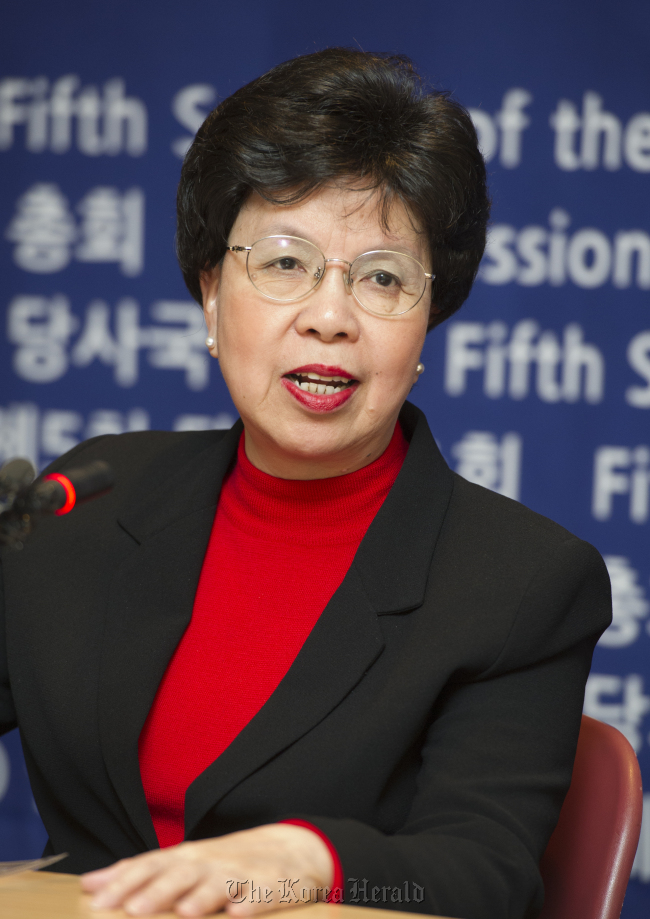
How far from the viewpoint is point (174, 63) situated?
2.75 meters

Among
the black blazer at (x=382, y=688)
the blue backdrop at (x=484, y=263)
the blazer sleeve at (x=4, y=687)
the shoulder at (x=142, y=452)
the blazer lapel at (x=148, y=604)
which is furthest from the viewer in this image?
the blue backdrop at (x=484, y=263)

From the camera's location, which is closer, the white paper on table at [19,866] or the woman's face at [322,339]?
the white paper on table at [19,866]

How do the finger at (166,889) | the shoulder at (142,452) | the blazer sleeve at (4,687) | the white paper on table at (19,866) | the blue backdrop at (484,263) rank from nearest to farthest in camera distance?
the finger at (166,889), the white paper on table at (19,866), the blazer sleeve at (4,687), the shoulder at (142,452), the blue backdrop at (484,263)

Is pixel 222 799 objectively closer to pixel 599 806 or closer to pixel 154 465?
pixel 599 806

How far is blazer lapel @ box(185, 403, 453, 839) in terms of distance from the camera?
3.66 feet

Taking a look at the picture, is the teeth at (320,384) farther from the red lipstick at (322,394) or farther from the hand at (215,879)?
the hand at (215,879)

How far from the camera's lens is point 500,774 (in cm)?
107

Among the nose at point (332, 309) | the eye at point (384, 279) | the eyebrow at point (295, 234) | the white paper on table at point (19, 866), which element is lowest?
the white paper on table at point (19, 866)

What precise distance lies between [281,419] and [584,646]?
19.7 inches

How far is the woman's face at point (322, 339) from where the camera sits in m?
1.26

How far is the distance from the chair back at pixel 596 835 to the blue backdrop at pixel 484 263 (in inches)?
57.5

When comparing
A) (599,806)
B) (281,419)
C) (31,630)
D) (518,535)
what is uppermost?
(281,419)

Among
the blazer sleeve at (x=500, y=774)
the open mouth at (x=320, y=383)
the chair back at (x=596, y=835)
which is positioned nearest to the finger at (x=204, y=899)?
the blazer sleeve at (x=500, y=774)

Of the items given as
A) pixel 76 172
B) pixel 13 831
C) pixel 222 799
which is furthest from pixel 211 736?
pixel 76 172
